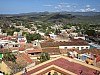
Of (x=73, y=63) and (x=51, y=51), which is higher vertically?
(x=73, y=63)

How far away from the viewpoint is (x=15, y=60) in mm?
26984

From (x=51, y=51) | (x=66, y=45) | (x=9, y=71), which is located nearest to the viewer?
(x=9, y=71)

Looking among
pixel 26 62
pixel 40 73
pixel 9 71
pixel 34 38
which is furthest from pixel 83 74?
pixel 34 38

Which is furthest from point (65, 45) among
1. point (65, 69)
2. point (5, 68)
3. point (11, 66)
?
point (65, 69)

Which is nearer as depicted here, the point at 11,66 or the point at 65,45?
the point at 11,66

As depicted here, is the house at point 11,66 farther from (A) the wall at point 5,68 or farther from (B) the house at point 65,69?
(B) the house at point 65,69

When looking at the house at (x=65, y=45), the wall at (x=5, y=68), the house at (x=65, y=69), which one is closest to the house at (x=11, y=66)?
the wall at (x=5, y=68)

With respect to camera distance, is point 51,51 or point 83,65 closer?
point 83,65

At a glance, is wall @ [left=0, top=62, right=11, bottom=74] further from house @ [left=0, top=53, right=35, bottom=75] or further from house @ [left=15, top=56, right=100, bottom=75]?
house @ [left=15, top=56, right=100, bottom=75]

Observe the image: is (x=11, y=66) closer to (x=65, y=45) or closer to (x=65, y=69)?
(x=65, y=69)

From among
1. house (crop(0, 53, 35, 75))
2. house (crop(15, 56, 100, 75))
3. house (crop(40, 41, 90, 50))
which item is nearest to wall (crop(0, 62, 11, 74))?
house (crop(0, 53, 35, 75))

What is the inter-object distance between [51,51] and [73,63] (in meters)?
23.6

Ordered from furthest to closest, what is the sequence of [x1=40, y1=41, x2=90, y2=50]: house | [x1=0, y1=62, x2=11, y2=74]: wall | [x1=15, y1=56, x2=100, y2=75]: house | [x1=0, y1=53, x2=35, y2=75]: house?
1. [x1=40, y1=41, x2=90, y2=50]: house
2. [x1=0, y1=62, x2=11, y2=74]: wall
3. [x1=0, y1=53, x2=35, y2=75]: house
4. [x1=15, y1=56, x2=100, y2=75]: house

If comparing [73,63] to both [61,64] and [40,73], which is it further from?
[40,73]
